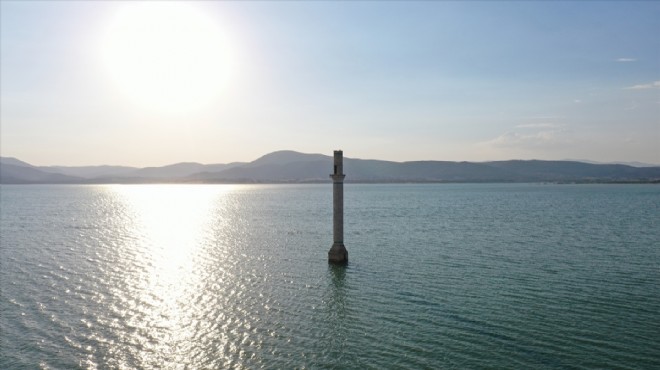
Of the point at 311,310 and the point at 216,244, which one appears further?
the point at 216,244

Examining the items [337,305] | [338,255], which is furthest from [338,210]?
[337,305]

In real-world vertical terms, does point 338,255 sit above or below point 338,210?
below

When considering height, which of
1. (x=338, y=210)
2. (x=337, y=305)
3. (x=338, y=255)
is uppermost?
(x=338, y=210)

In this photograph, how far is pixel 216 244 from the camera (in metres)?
55.2

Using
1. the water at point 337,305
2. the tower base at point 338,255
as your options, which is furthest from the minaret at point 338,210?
the water at point 337,305

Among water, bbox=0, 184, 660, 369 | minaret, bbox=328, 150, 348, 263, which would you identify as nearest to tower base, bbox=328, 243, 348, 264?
minaret, bbox=328, 150, 348, 263

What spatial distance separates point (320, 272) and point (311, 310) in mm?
10241

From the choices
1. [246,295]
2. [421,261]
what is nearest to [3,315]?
[246,295]

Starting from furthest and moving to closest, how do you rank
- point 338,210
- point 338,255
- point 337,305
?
point 338,255 < point 338,210 < point 337,305

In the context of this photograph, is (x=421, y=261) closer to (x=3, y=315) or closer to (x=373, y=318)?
(x=373, y=318)

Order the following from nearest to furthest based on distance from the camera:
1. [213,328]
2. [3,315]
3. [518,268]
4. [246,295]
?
[213,328]
[3,315]
[246,295]
[518,268]

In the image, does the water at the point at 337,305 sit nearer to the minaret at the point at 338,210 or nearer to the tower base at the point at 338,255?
the tower base at the point at 338,255

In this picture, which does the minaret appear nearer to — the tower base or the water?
the tower base

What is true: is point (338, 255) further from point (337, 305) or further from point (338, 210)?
point (337, 305)
